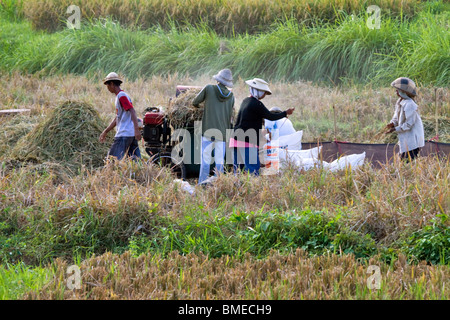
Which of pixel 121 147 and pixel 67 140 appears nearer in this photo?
pixel 121 147

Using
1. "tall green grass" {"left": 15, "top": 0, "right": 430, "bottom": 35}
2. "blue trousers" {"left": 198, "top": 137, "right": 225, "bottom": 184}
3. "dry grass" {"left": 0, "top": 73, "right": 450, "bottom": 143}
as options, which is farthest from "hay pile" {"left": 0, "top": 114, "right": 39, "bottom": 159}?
"tall green grass" {"left": 15, "top": 0, "right": 430, "bottom": 35}

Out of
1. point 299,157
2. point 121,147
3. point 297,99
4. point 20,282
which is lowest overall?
point 20,282

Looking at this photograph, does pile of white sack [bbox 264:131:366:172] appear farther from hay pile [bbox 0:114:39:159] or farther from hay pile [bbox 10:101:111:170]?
hay pile [bbox 0:114:39:159]

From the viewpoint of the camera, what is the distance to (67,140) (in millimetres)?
8070

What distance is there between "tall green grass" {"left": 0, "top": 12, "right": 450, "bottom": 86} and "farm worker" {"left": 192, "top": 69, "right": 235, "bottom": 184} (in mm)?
6074

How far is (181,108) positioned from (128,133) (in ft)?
2.46

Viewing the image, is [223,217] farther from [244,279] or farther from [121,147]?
[121,147]

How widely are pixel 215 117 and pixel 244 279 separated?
131 inches

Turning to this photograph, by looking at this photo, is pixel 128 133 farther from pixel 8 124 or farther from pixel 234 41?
pixel 234 41

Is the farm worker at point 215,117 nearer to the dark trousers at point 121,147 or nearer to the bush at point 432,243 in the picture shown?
the dark trousers at point 121,147

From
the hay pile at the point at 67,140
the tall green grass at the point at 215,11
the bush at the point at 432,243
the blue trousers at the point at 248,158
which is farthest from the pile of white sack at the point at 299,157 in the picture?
the tall green grass at the point at 215,11

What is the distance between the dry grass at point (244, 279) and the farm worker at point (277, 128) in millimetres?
3293

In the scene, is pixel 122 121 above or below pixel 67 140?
above

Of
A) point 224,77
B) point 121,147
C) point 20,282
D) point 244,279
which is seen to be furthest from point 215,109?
point 20,282
